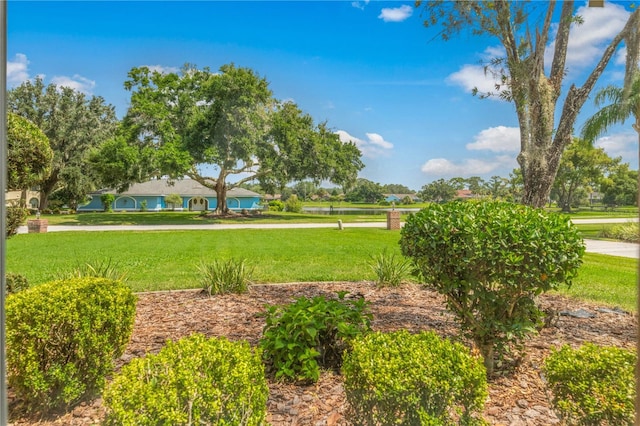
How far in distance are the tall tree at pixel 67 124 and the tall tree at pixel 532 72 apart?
3.35 meters

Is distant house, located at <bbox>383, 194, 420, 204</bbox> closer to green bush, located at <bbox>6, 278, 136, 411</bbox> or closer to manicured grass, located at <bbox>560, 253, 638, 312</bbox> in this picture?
manicured grass, located at <bbox>560, 253, 638, 312</bbox>

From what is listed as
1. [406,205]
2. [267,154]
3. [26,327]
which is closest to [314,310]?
[26,327]

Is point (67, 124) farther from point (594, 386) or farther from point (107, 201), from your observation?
point (594, 386)

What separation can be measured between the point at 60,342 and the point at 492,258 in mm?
1573

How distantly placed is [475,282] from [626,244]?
11.7 ft

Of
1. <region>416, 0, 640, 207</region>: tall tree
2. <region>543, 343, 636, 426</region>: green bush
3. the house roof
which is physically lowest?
<region>543, 343, 636, 426</region>: green bush

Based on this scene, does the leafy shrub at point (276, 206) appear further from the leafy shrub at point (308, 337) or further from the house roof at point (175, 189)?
the leafy shrub at point (308, 337)

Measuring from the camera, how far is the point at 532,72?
209 centimetres

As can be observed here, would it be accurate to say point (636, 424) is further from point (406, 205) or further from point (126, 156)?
point (126, 156)

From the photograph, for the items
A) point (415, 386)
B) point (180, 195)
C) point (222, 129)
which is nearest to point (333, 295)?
point (415, 386)

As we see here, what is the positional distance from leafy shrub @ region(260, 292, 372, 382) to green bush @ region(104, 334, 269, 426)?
15.5 inches

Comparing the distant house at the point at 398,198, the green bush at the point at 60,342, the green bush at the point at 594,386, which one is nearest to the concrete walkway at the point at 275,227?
the distant house at the point at 398,198

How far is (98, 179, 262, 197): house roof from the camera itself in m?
5.50

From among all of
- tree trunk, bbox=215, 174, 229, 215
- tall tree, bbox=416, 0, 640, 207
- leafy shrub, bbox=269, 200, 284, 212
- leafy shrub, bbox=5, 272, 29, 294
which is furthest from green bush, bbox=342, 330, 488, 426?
tree trunk, bbox=215, 174, 229, 215
